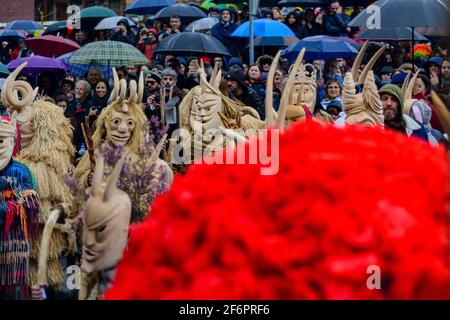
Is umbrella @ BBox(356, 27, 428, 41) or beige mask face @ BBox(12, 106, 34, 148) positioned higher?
umbrella @ BBox(356, 27, 428, 41)

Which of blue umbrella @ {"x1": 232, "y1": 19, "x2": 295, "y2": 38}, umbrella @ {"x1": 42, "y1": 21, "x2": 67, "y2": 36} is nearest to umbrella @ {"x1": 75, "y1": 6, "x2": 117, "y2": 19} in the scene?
umbrella @ {"x1": 42, "y1": 21, "x2": 67, "y2": 36}

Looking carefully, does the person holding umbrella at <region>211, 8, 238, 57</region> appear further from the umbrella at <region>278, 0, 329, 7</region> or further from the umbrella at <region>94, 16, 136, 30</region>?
the umbrella at <region>94, 16, 136, 30</region>

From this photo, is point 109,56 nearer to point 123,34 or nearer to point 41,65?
point 41,65

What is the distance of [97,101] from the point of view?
11758 millimetres

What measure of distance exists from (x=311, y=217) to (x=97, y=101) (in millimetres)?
9043

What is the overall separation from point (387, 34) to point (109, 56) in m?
2.88

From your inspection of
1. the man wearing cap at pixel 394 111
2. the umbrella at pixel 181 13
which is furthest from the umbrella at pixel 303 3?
the man wearing cap at pixel 394 111

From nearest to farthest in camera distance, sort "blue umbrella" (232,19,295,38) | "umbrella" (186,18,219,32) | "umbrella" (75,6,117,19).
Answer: "blue umbrella" (232,19,295,38)
"umbrella" (186,18,219,32)
"umbrella" (75,6,117,19)

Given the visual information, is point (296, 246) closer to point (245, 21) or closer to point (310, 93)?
point (310, 93)

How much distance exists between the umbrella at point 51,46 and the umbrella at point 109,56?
215 centimetres

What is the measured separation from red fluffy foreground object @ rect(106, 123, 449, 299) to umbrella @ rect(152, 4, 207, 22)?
13.6 m

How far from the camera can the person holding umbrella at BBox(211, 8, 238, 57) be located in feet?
50.5

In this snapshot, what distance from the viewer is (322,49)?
13.1 metres

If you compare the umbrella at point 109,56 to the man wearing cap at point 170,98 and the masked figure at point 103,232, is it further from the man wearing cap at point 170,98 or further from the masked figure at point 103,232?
the masked figure at point 103,232
